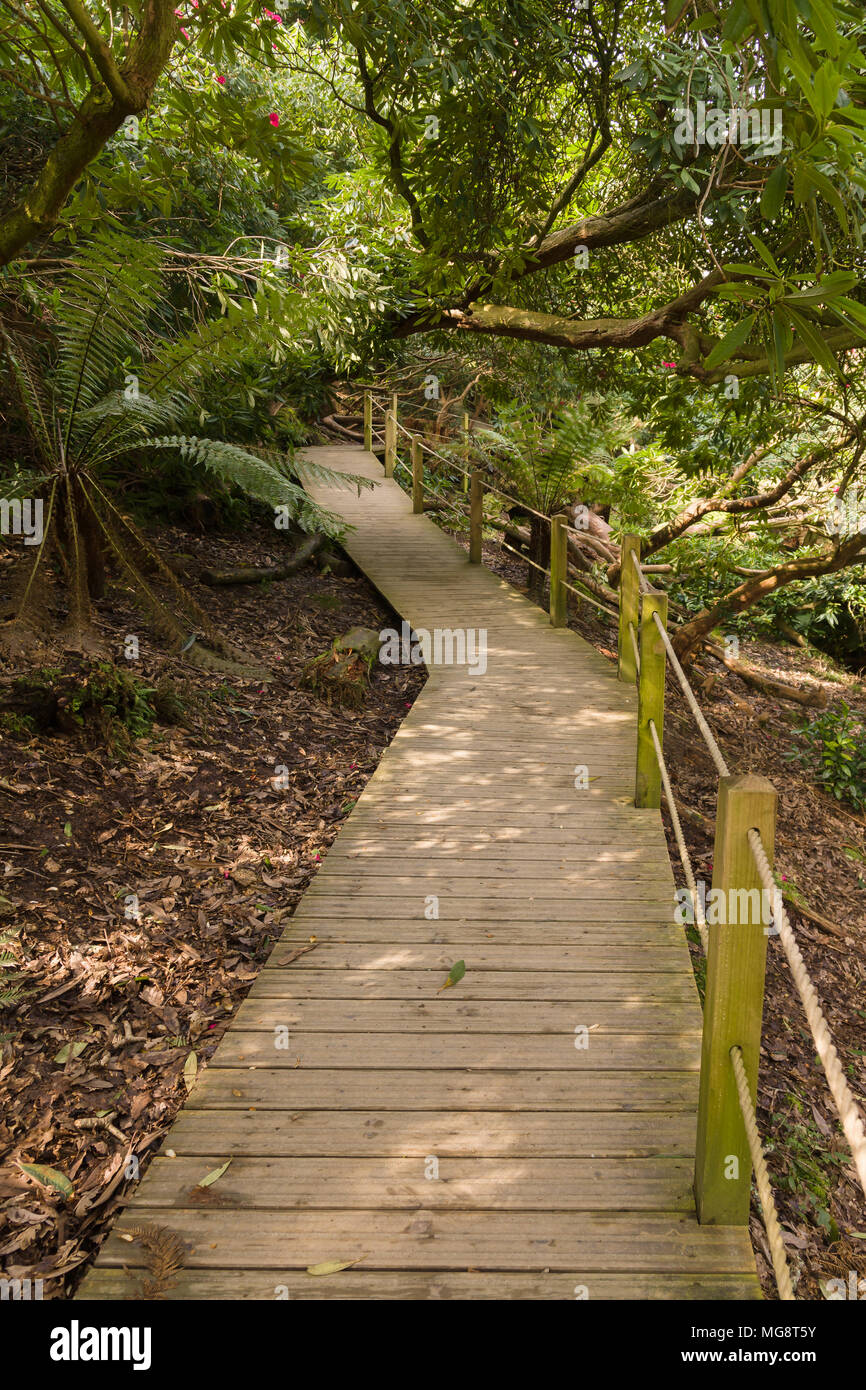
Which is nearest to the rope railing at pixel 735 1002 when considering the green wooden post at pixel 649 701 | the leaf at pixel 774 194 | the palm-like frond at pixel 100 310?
the leaf at pixel 774 194

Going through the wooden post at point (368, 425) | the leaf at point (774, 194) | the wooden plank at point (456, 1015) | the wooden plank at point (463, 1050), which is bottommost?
the wooden plank at point (463, 1050)

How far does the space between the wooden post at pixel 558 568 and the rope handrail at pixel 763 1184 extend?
5668 mm

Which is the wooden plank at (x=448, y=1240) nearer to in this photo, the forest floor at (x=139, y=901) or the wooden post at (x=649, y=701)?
the forest floor at (x=139, y=901)

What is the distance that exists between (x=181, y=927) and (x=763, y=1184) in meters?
2.20

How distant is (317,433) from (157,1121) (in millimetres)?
13875

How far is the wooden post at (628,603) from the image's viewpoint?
558cm

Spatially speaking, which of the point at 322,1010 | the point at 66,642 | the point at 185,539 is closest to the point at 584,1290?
the point at 322,1010

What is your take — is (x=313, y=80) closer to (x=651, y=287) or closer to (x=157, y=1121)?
(x=651, y=287)

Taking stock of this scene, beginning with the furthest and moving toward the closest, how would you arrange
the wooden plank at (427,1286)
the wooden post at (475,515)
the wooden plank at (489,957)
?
the wooden post at (475,515)
the wooden plank at (489,957)
the wooden plank at (427,1286)

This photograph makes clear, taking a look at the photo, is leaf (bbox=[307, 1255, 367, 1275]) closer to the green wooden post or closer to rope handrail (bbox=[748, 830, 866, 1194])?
rope handrail (bbox=[748, 830, 866, 1194])

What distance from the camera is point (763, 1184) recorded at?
1795 mm

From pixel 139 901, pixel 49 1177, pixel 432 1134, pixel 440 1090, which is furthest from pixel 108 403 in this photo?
pixel 432 1134
